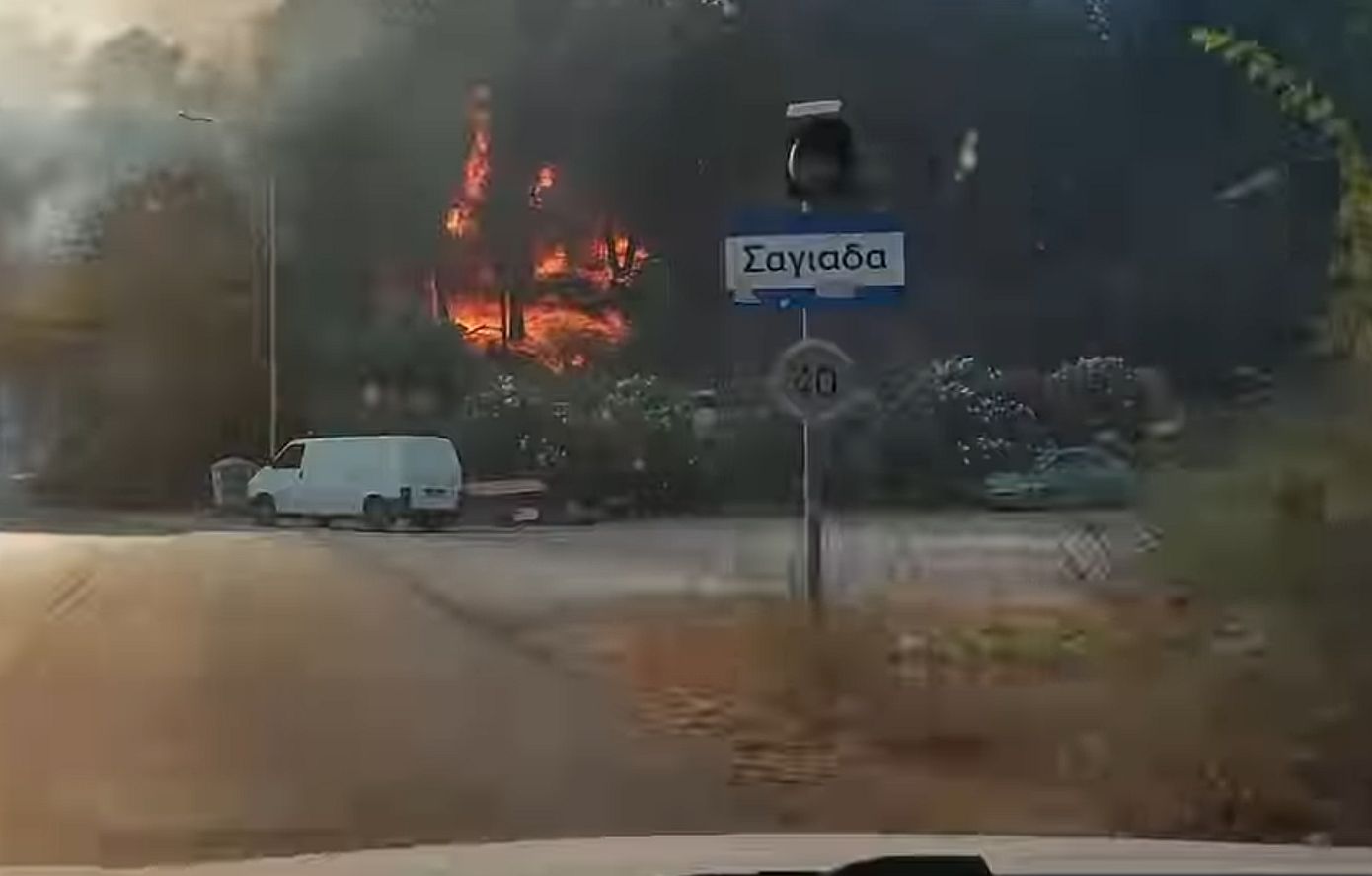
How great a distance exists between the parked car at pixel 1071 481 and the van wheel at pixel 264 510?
232 cm

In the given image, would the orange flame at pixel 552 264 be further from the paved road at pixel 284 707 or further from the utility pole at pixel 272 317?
the paved road at pixel 284 707

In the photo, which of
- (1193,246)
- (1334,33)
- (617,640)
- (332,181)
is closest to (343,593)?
(617,640)

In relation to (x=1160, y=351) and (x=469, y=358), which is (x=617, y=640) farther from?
(x=1160, y=351)

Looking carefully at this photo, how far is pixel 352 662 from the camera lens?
705 cm

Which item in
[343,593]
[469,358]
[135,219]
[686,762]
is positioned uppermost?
[135,219]

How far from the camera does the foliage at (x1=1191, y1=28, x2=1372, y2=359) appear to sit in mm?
6879

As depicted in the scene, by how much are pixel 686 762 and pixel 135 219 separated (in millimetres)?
2321

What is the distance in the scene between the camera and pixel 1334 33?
6.94m

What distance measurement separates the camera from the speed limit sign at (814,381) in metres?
7.14

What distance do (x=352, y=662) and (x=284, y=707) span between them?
30cm

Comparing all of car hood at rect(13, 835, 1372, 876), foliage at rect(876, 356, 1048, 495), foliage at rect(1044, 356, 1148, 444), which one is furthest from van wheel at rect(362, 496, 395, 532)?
car hood at rect(13, 835, 1372, 876)

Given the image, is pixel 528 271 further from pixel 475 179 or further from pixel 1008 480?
pixel 1008 480

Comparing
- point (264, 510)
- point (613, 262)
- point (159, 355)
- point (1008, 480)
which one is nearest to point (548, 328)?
point (613, 262)

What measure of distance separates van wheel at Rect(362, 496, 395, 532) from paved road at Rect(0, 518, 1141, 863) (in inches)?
3.2
